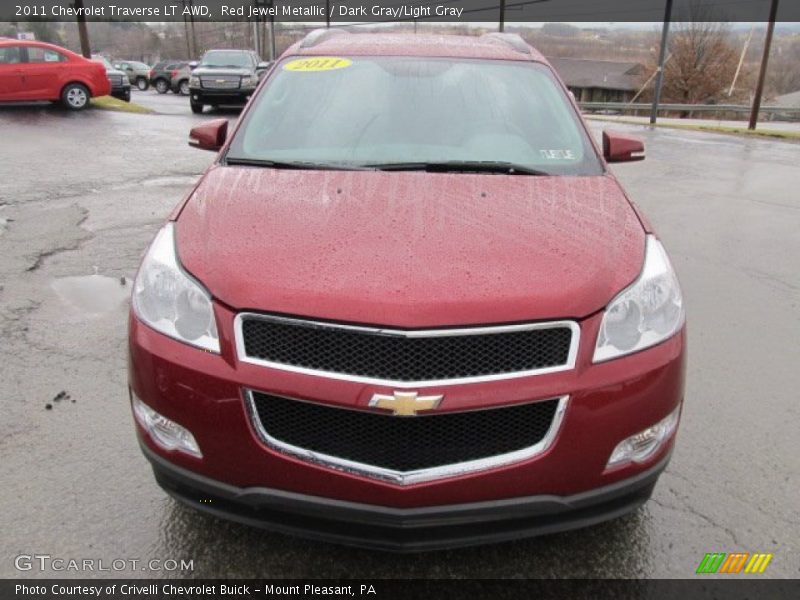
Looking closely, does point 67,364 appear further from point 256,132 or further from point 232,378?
point 232,378

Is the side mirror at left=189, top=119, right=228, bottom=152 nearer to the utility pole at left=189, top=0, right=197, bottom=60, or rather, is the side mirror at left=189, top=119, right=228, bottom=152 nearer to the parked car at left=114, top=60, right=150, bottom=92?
the parked car at left=114, top=60, right=150, bottom=92


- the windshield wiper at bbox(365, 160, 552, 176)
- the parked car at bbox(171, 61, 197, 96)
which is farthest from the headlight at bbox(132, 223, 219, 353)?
the parked car at bbox(171, 61, 197, 96)

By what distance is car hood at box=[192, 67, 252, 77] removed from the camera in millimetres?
17766

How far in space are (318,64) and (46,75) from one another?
1482 cm

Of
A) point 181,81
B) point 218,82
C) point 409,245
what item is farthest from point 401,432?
point 181,81

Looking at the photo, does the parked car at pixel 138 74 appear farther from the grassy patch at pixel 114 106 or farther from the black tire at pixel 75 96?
the black tire at pixel 75 96

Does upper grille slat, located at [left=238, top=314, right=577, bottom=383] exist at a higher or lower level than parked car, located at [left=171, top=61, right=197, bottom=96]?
higher

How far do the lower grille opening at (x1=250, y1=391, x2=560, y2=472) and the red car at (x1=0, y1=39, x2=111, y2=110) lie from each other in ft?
54.6

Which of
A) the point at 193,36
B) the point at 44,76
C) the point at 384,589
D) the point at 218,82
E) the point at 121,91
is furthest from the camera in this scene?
the point at 193,36

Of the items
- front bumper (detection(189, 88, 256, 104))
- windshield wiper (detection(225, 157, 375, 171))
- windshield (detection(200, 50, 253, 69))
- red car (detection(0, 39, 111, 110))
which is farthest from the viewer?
windshield (detection(200, 50, 253, 69))

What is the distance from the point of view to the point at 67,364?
3555mm

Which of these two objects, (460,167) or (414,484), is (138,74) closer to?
(460,167)

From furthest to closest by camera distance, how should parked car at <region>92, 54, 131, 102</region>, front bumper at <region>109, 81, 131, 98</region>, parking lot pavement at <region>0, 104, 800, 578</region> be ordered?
front bumper at <region>109, 81, 131, 98</region> < parked car at <region>92, 54, 131, 102</region> < parking lot pavement at <region>0, 104, 800, 578</region>

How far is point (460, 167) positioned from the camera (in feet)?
9.56
